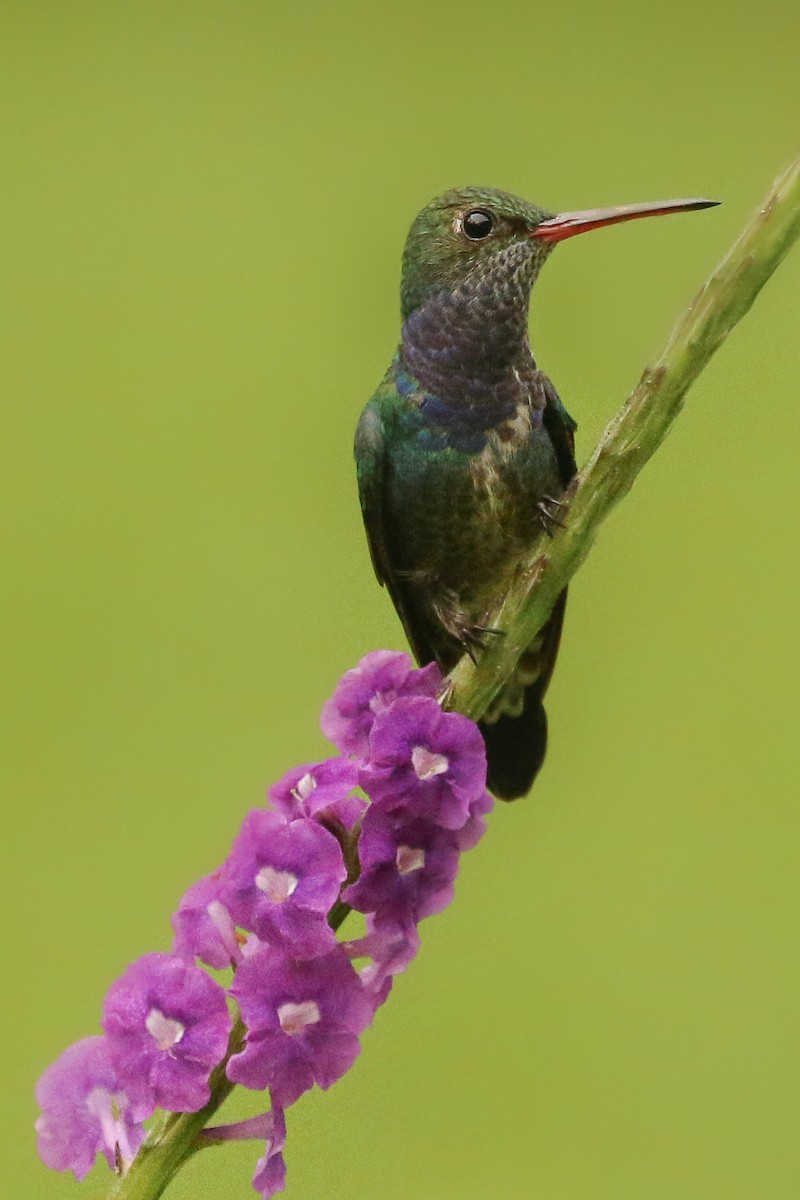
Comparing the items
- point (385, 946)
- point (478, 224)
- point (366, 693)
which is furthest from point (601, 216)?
point (385, 946)

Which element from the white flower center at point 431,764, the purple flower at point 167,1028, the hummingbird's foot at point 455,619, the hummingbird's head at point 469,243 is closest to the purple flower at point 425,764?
the white flower center at point 431,764

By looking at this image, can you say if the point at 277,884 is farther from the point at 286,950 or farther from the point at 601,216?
the point at 601,216

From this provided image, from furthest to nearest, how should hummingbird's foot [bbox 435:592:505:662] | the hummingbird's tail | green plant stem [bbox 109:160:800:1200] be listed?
the hummingbird's tail < hummingbird's foot [bbox 435:592:505:662] < green plant stem [bbox 109:160:800:1200]

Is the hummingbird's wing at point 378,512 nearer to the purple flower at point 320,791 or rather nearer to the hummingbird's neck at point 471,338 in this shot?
the hummingbird's neck at point 471,338

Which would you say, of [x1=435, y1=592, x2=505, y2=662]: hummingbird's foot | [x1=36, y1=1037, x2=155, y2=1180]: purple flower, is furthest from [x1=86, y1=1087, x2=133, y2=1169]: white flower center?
[x1=435, y1=592, x2=505, y2=662]: hummingbird's foot

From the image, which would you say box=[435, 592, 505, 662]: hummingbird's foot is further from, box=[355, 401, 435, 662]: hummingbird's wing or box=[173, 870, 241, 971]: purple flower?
box=[173, 870, 241, 971]: purple flower

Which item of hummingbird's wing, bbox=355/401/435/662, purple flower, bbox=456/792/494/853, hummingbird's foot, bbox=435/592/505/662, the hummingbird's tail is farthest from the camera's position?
hummingbird's wing, bbox=355/401/435/662
